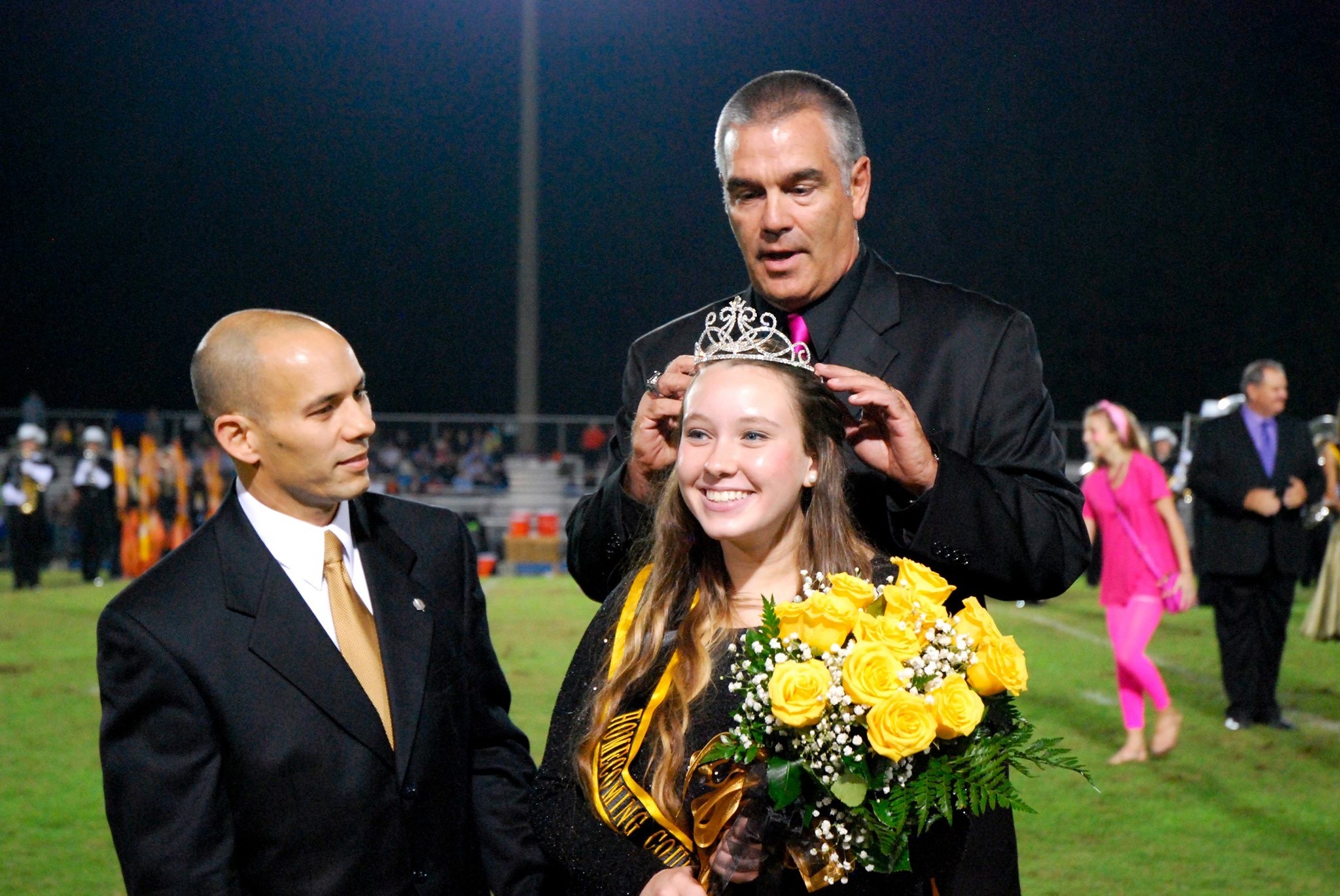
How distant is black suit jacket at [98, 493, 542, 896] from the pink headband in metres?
5.64

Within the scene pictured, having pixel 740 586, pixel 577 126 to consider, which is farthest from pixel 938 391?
pixel 577 126

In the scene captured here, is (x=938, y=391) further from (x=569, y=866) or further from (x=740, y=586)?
(x=569, y=866)

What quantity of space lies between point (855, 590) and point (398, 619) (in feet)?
3.49

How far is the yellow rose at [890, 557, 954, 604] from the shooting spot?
7.25 feet

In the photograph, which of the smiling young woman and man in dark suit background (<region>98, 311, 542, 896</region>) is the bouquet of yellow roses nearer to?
the smiling young woman

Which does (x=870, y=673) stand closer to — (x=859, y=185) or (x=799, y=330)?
(x=799, y=330)

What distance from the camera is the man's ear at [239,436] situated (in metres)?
2.66

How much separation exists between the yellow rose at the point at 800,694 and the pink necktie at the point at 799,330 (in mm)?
853

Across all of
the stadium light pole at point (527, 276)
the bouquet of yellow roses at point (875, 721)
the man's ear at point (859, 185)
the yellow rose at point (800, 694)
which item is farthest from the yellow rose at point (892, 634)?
the stadium light pole at point (527, 276)

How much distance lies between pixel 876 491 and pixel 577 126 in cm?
3316

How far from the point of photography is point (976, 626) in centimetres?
218

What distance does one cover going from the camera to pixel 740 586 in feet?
8.63

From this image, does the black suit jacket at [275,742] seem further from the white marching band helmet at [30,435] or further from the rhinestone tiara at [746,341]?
the white marching band helmet at [30,435]

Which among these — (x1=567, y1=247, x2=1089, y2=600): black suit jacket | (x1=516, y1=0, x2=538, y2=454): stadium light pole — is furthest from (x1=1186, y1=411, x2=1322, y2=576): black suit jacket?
(x1=516, y1=0, x2=538, y2=454): stadium light pole
